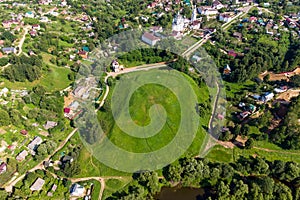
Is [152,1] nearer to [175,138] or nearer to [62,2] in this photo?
[62,2]

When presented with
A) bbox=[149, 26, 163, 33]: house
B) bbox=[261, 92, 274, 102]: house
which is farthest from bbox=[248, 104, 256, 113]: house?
bbox=[149, 26, 163, 33]: house

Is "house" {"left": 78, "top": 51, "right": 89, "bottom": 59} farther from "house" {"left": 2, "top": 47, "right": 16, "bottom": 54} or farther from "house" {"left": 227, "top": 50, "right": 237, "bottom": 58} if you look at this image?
"house" {"left": 227, "top": 50, "right": 237, "bottom": 58}

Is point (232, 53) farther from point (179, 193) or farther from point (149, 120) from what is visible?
point (179, 193)

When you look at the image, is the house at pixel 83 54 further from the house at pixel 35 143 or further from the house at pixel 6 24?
the house at pixel 35 143

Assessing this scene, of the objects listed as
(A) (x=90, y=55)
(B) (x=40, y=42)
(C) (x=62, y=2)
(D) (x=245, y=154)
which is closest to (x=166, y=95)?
(D) (x=245, y=154)

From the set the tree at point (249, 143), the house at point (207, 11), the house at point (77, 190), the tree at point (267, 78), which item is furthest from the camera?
the house at point (207, 11)

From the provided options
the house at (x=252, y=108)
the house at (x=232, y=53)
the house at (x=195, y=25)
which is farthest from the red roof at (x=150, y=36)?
the house at (x=252, y=108)

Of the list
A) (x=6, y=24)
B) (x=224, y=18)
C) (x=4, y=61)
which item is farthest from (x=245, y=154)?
(x=6, y=24)
